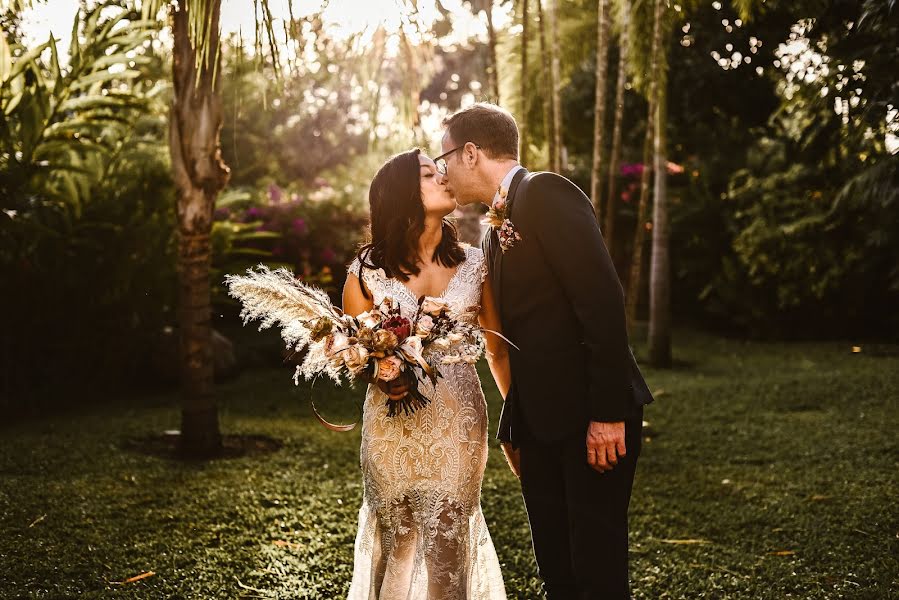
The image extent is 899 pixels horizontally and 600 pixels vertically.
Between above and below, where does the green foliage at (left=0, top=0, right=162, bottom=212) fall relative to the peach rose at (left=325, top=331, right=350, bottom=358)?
above

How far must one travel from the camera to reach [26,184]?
7.61m

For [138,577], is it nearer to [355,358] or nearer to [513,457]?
[513,457]

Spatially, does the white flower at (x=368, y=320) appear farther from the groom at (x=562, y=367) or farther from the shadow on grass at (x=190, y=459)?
the shadow on grass at (x=190, y=459)

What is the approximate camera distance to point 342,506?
17.9 feet

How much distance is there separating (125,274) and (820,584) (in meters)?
7.14

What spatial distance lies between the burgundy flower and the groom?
43 centimetres

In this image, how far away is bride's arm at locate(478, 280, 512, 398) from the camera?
342 cm

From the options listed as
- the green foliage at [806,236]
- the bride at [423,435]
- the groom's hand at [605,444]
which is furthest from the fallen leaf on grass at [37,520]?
the green foliage at [806,236]

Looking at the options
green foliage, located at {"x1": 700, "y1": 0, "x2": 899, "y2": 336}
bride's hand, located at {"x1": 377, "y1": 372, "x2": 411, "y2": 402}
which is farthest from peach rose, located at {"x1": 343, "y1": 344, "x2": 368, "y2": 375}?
green foliage, located at {"x1": 700, "y1": 0, "x2": 899, "y2": 336}

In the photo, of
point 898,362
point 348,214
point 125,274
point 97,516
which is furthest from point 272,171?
point 97,516

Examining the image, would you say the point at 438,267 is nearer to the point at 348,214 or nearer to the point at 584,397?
the point at 584,397

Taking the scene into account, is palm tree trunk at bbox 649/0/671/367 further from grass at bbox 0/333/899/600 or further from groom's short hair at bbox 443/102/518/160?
groom's short hair at bbox 443/102/518/160

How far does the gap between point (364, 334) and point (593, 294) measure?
0.80 metres

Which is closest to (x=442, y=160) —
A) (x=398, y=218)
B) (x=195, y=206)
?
(x=398, y=218)
